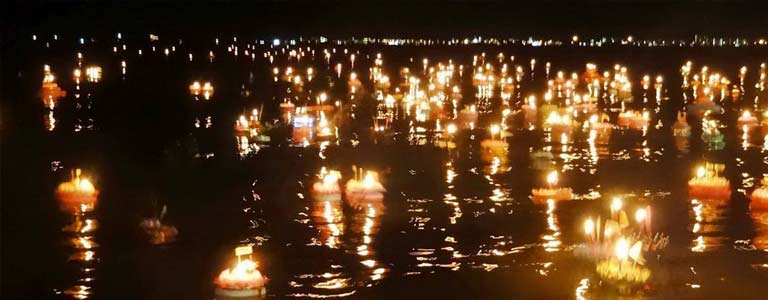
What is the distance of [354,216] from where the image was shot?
1038 inches

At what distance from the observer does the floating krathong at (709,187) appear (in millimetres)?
29672

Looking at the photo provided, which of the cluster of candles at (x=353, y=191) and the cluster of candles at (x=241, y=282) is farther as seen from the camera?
the cluster of candles at (x=353, y=191)

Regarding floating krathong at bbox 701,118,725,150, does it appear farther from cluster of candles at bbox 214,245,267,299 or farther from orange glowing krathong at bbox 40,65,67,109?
orange glowing krathong at bbox 40,65,67,109

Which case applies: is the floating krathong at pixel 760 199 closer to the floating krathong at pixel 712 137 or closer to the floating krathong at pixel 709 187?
the floating krathong at pixel 709 187

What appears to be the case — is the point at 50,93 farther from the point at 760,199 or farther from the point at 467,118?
the point at 760,199

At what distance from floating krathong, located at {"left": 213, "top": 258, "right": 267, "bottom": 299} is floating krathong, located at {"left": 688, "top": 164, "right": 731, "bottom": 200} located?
14215 mm

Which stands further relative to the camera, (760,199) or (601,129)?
(601,129)

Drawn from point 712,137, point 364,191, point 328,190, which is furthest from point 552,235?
point 712,137

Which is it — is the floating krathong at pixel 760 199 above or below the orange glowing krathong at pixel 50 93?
below

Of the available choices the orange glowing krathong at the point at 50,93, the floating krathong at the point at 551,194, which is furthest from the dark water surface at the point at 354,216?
the orange glowing krathong at the point at 50,93

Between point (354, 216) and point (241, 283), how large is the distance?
7472 mm

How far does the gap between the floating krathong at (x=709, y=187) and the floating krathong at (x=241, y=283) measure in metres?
14.2

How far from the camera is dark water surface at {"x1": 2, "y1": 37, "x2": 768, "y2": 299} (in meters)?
20.5

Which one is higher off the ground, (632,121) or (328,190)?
(632,121)
